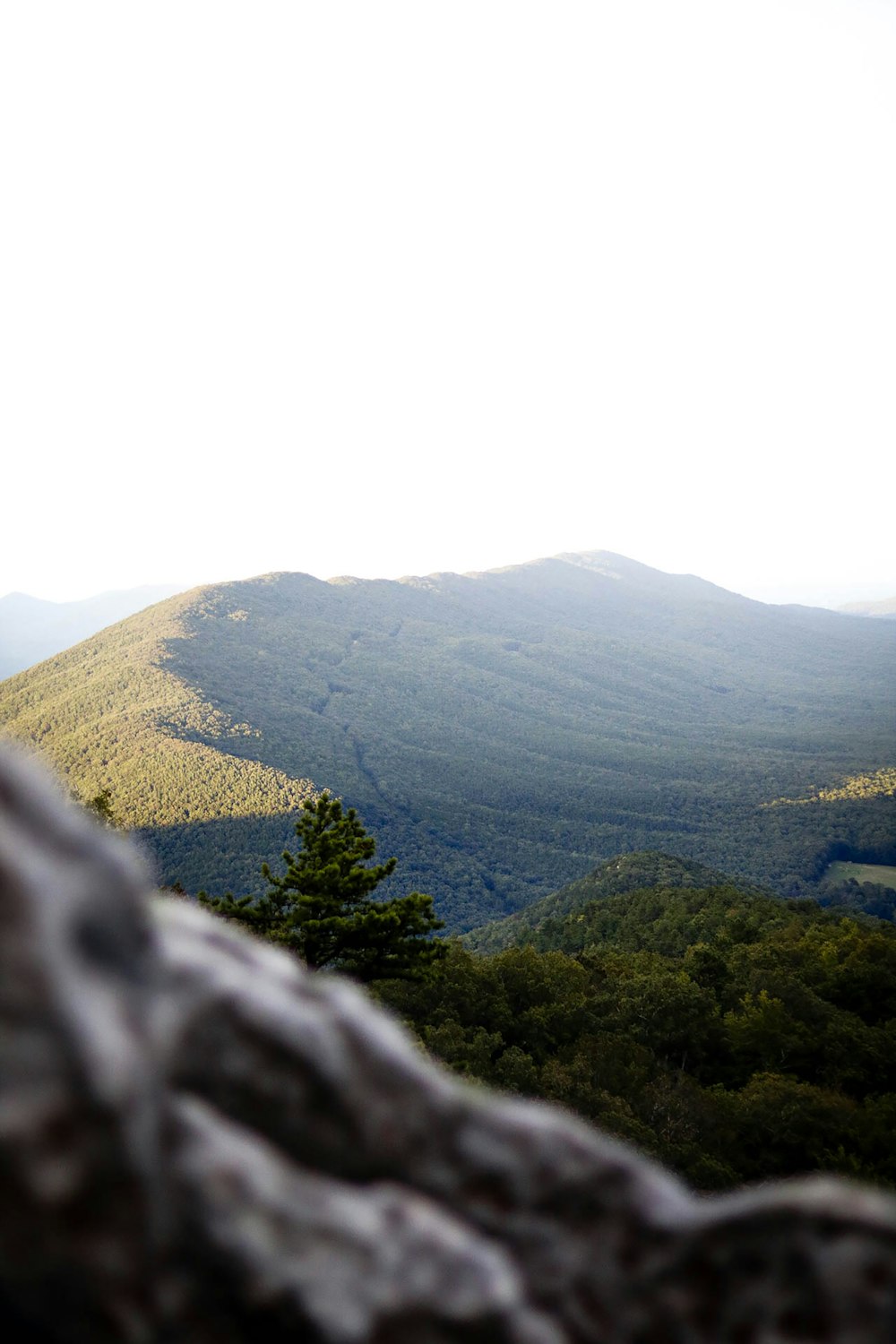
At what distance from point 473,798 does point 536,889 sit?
136 ft

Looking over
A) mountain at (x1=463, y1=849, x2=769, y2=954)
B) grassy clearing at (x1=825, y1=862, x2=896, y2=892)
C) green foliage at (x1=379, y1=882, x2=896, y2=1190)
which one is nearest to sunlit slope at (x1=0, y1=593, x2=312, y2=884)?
mountain at (x1=463, y1=849, x2=769, y2=954)

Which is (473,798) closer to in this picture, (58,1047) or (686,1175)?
(686,1175)

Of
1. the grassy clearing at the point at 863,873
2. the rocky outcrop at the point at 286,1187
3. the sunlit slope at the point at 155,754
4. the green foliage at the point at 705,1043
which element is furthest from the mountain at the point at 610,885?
the rocky outcrop at the point at 286,1187

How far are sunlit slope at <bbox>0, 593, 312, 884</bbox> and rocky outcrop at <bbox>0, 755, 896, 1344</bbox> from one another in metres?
112

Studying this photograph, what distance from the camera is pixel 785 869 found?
150750 millimetres

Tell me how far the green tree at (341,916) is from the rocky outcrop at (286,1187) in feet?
36.7

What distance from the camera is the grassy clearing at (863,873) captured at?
467ft

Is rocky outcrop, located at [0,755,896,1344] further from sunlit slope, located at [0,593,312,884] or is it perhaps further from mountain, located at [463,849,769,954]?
sunlit slope, located at [0,593,312,884]

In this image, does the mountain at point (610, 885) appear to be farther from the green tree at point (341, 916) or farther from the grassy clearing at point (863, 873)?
the green tree at point (341, 916)

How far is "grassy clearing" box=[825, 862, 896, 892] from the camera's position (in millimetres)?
142300

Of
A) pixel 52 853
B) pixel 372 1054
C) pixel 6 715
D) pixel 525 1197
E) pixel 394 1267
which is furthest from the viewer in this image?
pixel 6 715

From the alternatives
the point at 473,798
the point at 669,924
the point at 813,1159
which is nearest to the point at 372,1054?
the point at 813,1159

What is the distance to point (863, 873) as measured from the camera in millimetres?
147250

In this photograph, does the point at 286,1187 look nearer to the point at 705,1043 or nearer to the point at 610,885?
the point at 705,1043
